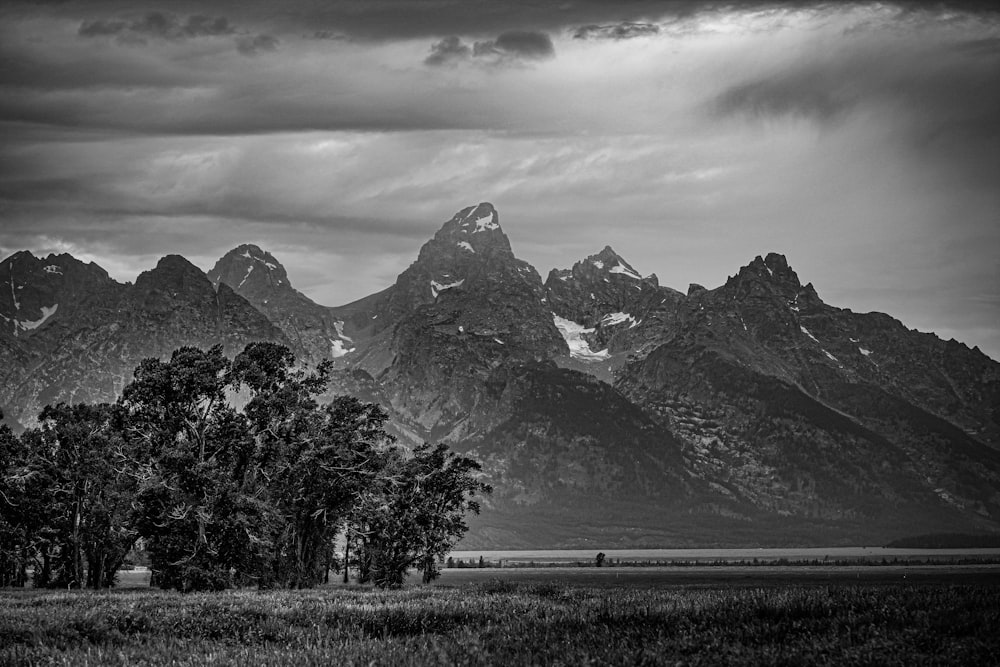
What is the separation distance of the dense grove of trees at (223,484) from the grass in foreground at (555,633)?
3544cm

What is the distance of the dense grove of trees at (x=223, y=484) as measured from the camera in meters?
68.9

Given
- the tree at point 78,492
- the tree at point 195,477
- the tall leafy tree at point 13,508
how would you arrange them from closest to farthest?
1. the tree at point 195,477
2. the tree at point 78,492
3. the tall leafy tree at point 13,508

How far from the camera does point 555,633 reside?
976 inches

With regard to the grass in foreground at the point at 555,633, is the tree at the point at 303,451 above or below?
above

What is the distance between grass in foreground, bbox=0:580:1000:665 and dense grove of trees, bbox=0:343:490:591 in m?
35.4

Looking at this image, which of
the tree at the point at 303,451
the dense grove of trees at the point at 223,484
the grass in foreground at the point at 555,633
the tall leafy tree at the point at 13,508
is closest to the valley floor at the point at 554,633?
the grass in foreground at the point at 555,633

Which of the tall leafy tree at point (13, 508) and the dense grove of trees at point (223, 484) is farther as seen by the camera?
the tall leafy tree at point (13, 508)

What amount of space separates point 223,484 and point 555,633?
4907cm

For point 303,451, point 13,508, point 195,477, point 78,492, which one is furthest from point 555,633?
point 13,508

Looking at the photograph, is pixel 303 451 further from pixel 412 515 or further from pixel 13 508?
pixel 13 508

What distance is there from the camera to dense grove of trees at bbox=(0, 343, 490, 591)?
68938 millimetres

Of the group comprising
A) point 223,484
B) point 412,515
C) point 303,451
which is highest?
point 303,451

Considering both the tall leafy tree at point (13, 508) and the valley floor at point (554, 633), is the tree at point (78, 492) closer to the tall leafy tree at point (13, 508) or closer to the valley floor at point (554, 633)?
the tall leafy tree at point (13, 508)

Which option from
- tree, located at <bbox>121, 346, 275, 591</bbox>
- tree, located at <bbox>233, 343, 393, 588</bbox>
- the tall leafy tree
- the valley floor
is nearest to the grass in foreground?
the valley floor
